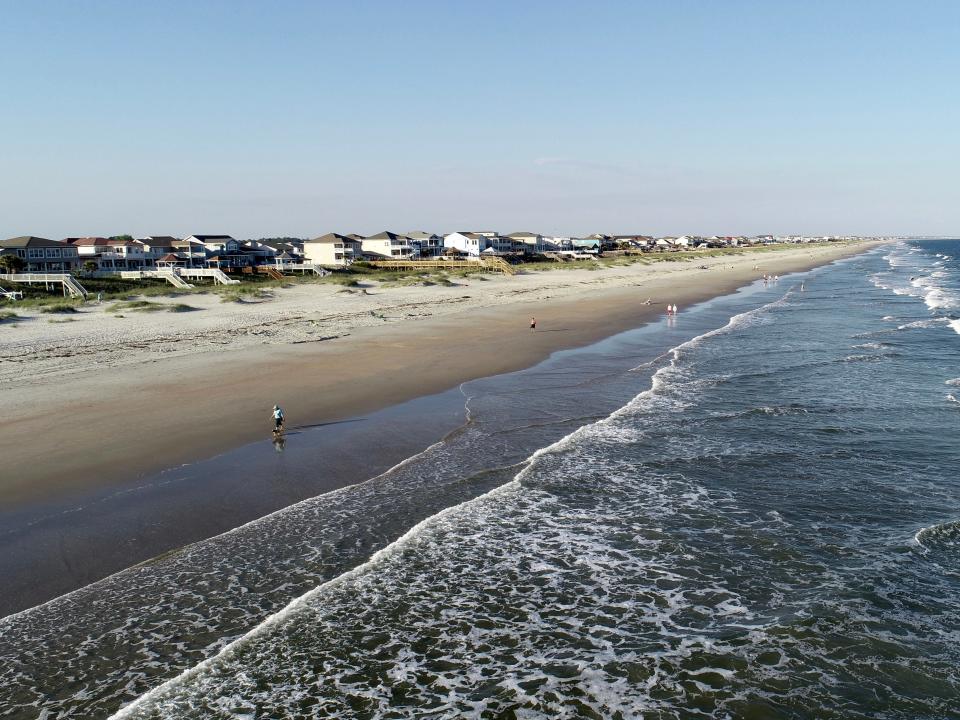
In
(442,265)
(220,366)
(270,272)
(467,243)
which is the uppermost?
(467,243)

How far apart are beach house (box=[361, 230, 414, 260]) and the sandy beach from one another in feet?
216

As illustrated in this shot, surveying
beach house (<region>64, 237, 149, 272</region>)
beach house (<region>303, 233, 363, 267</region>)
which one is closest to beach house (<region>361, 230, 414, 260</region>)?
beach house (<region>303, 233, 363, 267</region>)

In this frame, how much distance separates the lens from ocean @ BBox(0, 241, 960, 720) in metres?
8.16

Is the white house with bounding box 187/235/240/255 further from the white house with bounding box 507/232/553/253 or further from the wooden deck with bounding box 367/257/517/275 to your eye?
the white house with bounding box 507/232/553/253

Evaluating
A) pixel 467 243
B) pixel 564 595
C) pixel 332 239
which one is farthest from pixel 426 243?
pixel 564 595

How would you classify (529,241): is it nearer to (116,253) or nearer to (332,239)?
(332,239)

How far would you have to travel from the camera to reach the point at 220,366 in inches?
1057

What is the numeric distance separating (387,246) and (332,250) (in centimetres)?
1439

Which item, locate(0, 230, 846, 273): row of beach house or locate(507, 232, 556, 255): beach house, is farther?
locate(507, 232, 556, 255): beach house

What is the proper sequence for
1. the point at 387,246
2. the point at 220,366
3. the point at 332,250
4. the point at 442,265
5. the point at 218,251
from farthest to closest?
the point at 387,246, the point at 332,250, the point at 442,265, the point at 218,251, the point at 220,366

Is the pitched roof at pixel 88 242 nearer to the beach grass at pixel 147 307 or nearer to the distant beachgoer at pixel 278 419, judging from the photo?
the beach grass at pixel 147 307

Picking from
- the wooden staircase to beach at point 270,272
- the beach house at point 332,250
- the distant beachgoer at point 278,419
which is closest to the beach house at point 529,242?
the beach house at point 332,250

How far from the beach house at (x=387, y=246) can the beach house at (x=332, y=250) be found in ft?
27.7

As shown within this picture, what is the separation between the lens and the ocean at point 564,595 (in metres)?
8.16
